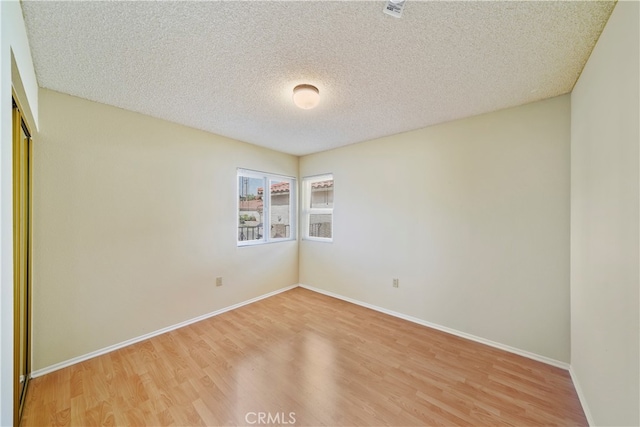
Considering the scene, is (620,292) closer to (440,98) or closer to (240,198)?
(440,98)

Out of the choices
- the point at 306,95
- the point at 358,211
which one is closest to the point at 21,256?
the point at 306,95

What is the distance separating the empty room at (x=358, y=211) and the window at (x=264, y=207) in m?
0.32

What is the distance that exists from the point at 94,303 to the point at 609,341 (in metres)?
3.88

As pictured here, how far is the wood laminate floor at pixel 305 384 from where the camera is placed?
1.59 m

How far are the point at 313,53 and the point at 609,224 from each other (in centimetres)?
204

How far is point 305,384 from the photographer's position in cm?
190

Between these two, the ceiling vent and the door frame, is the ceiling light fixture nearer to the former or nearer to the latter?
the ceiling vent

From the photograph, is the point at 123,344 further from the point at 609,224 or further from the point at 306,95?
the point at 609,224

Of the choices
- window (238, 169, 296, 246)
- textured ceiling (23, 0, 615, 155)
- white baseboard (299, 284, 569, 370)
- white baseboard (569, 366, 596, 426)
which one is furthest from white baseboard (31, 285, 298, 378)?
white baseboard (569, 366, 596, 426)

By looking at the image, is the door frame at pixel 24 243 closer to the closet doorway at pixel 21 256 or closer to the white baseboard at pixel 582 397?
the closet doorway at pixel 21 256

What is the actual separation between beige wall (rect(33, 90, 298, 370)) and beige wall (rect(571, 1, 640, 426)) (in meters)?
3.51

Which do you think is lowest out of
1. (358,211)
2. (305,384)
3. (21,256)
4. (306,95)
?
(305,384)

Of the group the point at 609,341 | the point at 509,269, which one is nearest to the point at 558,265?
the point at 509,269

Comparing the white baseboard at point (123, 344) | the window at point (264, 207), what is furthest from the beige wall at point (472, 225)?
the white baseboard at point (123, 344)
